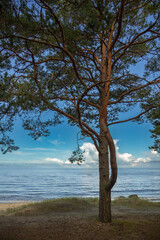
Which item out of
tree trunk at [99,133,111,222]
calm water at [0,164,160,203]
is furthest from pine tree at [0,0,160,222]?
calm water at [0,164,160,203]

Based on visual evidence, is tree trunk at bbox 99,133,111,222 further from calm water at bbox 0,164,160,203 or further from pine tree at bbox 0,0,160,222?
calm water at bbox 0,164,160,203

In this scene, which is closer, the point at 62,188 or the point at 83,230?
the point at 83,230

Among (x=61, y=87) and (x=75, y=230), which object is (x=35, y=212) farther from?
(x=61, y=87)

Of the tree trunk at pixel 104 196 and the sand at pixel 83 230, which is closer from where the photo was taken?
the sand at pixel 83 230

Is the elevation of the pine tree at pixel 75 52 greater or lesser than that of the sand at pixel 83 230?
greater

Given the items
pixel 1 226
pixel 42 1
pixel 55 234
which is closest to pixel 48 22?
pixel 42 1

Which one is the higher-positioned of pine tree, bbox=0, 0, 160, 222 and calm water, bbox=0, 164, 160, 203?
pine tree, bbox=0, 0, 160, 222

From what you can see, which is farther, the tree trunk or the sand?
the tree trunk

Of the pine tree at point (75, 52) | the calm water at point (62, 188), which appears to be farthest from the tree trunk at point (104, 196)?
the calm water at point (62, 188)

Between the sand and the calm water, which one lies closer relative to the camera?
the sand

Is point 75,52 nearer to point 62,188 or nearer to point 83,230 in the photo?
point 83,230

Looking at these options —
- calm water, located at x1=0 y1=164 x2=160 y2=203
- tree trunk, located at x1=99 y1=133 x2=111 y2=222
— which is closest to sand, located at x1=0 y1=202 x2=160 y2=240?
tree trunk, located at x1=99 y1=133 x2=111 y2=222

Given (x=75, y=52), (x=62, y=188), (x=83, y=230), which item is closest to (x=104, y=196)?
(x=83, y=230)

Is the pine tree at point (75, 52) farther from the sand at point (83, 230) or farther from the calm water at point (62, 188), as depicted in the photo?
the calm water at point (62, 188)
